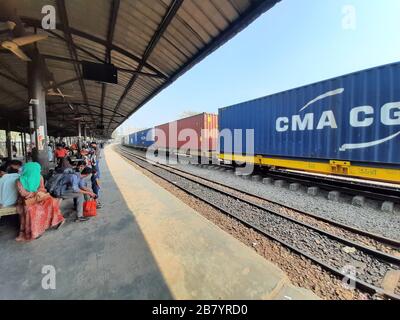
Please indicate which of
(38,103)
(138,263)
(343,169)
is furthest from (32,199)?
(343,169)

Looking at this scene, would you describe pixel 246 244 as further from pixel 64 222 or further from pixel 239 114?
pixel 239 114

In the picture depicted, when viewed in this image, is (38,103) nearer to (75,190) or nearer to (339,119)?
(75,190)

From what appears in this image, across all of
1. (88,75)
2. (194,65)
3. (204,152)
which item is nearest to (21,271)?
(88,75)

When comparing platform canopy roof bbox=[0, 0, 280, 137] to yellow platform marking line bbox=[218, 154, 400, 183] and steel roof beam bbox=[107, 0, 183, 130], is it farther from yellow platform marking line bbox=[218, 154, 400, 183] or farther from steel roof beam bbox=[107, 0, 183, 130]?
yellow platform marking line bbox=[218, 154, 400, 183]

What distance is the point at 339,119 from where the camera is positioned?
20.1 feet

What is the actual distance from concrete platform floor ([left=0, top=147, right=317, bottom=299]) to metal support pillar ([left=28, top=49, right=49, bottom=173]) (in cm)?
230

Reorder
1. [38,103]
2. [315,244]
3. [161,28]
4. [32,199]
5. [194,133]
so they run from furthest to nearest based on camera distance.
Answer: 1. [194,133]
2. [38,103]
3. [161,28]
4. [315,244]
5. [32,199]

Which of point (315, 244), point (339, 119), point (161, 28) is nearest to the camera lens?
point (315, 244)

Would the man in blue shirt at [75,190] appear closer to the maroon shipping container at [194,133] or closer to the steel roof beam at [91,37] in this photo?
the steel roof beam at [91,37]

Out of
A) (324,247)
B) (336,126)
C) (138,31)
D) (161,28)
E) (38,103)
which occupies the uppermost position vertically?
(138,31)

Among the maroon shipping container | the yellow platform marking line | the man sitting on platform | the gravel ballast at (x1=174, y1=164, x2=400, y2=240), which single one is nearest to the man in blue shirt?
the man sitting on platform

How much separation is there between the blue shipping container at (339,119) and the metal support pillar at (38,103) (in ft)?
27.2

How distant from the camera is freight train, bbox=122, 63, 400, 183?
17.0ft

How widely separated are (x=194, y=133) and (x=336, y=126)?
11543 mm
